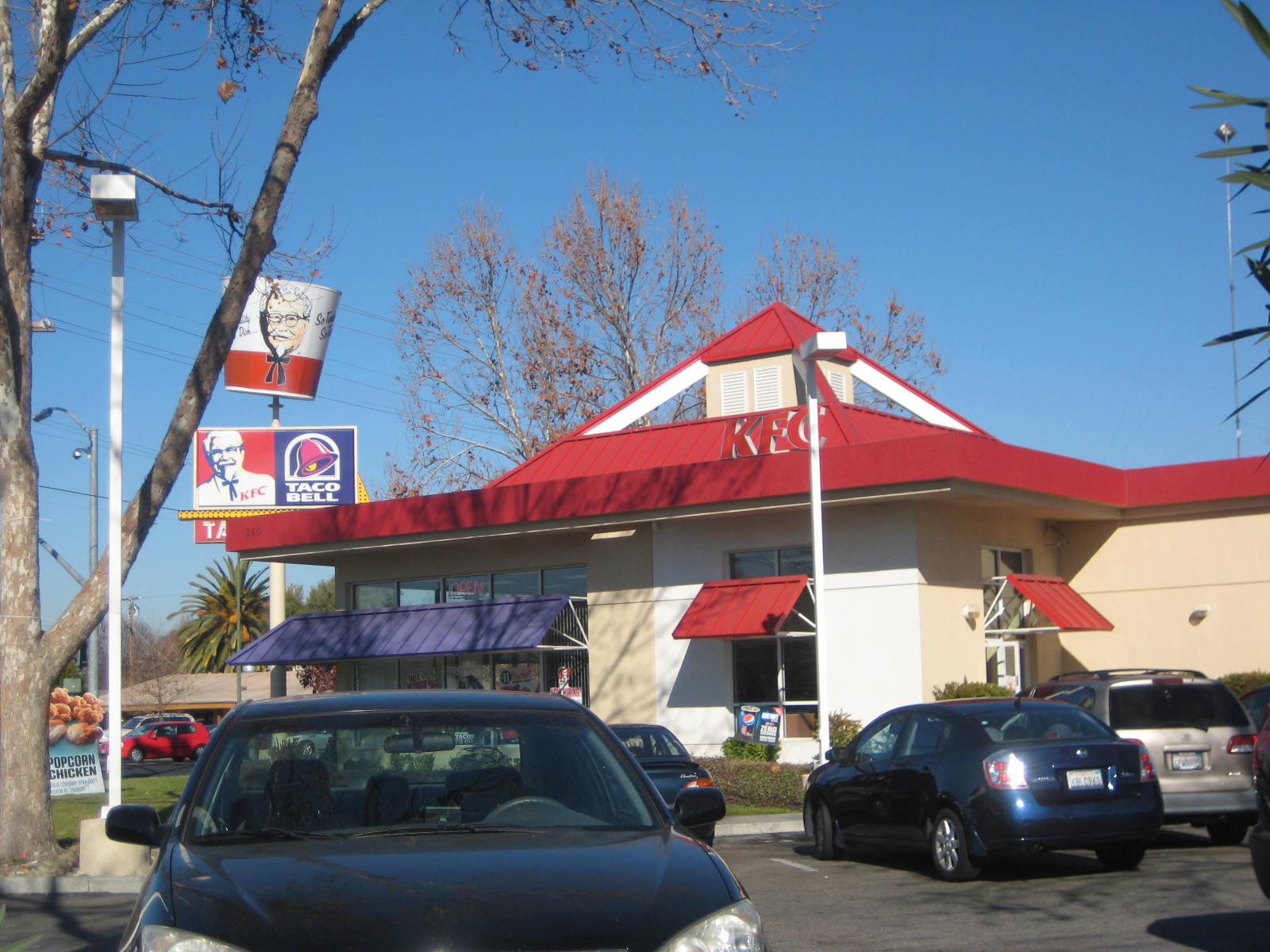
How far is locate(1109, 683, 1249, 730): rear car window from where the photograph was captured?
12.9 m

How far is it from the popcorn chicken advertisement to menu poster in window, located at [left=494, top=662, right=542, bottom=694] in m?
7.51

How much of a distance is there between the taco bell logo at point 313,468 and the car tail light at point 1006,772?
111ft

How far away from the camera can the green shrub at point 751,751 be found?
72.6ft

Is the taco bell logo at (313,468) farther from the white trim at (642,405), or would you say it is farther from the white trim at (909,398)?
the white trim at (909,398)

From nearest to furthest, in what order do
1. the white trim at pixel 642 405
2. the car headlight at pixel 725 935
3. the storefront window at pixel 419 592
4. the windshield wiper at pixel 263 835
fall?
1. the car headlight at pixel 725 935
2. the windshield wiper at pixel 263 835
3. the storefront window at pixel 419 592
4. the white trim at pixel 642 405

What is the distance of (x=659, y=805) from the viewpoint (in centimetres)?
498

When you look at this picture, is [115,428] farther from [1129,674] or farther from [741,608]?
[741,608]

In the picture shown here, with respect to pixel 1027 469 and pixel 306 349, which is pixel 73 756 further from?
pixel 306 349

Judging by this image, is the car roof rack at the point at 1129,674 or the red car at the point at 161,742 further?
the red car at the point at 161,742

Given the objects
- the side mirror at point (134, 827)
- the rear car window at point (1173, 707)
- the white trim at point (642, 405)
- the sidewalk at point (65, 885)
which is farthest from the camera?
the white trim at point (642, 405)

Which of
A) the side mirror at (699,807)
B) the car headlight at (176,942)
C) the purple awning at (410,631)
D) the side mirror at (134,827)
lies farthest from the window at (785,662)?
the car headlight at (176,942)

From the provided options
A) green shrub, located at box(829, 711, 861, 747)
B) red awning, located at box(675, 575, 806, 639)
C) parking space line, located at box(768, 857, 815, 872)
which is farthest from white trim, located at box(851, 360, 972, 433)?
parking space line, located at box(768, 857, 815, 872)

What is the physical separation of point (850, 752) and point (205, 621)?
60.9 m

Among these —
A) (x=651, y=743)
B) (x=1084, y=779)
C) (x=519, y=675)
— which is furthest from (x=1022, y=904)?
(x=519, y=675)
